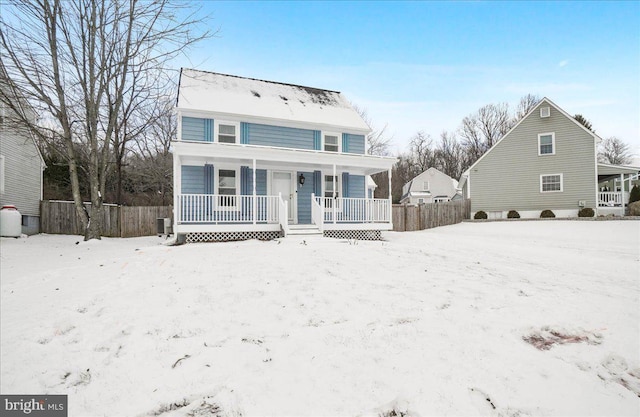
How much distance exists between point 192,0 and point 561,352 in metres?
13.2

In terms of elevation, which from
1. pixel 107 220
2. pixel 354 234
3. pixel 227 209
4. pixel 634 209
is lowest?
pixel 354 234

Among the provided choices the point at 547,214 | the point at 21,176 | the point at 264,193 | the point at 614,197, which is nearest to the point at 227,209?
the point at 264,193

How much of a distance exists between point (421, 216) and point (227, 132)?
11.3 metres

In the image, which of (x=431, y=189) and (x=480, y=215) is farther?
(x=431, y=189)

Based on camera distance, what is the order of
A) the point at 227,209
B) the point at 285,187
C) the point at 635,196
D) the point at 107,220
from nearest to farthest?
the point at 227,209 < the point at 285,187 < the point at 107,220 < the point at 635,196

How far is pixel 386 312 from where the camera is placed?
418 cm

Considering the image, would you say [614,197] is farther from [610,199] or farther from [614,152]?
[614,152]

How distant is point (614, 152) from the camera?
A: 47781mm

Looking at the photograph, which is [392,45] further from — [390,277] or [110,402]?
[110,402]

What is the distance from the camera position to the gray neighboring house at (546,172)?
18016mm

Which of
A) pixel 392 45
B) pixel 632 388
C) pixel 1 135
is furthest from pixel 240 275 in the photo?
pixel 1 135

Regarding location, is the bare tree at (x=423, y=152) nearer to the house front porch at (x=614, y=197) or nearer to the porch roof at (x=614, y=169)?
the house front porch at (x=614, y=197)

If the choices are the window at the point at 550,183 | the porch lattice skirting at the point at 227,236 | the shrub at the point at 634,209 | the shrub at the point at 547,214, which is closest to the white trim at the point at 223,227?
the porch lattice skirting at the point at 227,236

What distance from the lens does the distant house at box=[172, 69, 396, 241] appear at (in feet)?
35.5
